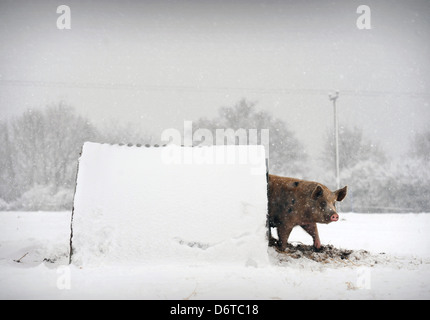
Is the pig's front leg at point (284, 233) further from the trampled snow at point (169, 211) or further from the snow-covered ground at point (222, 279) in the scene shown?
the trampled snow at point (169, 211)

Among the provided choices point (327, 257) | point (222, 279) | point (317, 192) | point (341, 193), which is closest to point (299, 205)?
point (317, 192)

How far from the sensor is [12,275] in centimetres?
574

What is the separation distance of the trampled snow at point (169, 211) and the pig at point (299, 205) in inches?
36.3

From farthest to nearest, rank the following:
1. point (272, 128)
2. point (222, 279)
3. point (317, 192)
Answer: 1. point (272, 128)
2. point (317, 192)
3. point (222, 279)

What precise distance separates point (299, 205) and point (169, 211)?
2.76 meters

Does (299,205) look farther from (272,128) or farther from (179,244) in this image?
(272,128)

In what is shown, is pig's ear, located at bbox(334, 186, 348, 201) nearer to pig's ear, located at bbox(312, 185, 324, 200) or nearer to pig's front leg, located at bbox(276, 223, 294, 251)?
pig's ear, located at bbox(312, 185, 324, 200)

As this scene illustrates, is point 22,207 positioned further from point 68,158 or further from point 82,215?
point 82,215

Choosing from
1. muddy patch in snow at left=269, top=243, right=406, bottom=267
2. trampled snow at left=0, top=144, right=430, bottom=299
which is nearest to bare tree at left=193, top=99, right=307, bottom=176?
muddy patch in snow at left=269, top=243, right=406, bottom=267

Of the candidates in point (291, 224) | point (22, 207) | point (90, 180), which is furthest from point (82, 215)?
point (22, 207)

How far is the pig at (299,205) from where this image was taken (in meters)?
6.92

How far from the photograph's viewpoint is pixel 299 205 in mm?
7137

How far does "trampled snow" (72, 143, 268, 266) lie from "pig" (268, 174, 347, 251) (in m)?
0.92

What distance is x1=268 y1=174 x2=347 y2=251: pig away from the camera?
692cm
